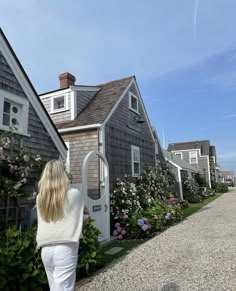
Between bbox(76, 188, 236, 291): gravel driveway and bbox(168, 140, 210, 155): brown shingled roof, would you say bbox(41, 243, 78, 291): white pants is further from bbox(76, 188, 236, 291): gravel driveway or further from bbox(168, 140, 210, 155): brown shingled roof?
bbox(168, 140, 210, 155): brown shingled roof

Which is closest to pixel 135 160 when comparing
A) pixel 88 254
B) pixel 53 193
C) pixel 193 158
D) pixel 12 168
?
pixel 12 168

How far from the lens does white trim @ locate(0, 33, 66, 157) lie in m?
6.70

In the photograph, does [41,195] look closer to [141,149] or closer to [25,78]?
[25,78]

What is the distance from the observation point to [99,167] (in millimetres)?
10414

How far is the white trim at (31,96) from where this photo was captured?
22.0 ft

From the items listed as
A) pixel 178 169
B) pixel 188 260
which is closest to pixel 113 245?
pixel 188 260

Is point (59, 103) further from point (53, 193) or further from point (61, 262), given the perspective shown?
point (61, 262)

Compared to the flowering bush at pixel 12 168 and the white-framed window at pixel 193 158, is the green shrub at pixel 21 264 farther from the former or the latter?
the white-framed window at pixel 193 158

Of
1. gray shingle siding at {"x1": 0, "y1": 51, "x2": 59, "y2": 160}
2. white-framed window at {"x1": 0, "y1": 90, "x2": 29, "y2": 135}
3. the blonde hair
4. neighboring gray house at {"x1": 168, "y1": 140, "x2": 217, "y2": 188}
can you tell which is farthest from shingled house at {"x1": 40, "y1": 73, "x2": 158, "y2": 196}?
neighboring gray house at {"x1": 168, "y1": 140, "x2": 217, "y2": 188}

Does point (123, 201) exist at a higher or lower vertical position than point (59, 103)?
lower

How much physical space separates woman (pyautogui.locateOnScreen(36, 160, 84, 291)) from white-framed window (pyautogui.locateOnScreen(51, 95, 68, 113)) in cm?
997

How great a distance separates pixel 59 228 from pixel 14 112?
5.18 m

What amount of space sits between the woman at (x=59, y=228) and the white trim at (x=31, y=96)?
5198 millimetres

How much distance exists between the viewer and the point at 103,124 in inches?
423
